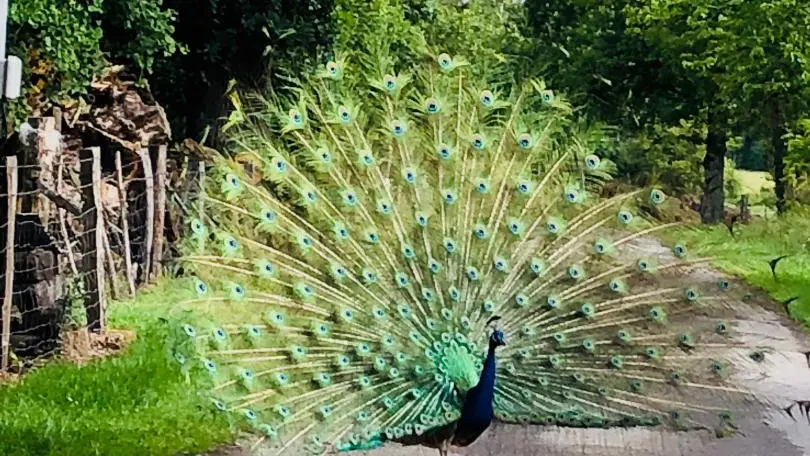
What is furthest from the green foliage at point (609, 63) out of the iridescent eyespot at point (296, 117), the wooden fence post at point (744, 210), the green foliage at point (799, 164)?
the iridescent eyespot at point (296, 117)

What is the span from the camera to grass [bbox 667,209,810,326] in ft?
13.4

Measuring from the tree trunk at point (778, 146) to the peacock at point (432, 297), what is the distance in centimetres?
691

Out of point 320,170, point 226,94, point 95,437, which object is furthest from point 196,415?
point 226,94

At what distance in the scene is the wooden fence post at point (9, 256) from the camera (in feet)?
15.8

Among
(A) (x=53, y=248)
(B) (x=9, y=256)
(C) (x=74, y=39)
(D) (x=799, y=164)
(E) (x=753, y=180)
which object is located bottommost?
(B) (x=9, y=256)

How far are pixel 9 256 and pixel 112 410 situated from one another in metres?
0.78

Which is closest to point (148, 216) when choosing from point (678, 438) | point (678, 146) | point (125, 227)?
point (125, 227)

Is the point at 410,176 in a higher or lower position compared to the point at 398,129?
lower

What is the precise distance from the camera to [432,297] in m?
3.86

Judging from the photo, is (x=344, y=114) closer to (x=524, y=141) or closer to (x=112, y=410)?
(x=524, y=141)

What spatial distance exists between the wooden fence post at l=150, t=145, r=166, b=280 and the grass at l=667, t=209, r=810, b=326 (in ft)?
10.9

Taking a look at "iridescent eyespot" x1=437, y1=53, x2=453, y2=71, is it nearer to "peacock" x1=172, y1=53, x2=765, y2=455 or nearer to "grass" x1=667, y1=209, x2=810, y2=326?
"peacock" x1=172, y1=53, x2=765, y2=455

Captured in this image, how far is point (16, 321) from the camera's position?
5059 mm

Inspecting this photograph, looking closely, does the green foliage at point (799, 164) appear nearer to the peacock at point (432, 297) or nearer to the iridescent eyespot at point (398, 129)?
the peacock at point (432, 297)
